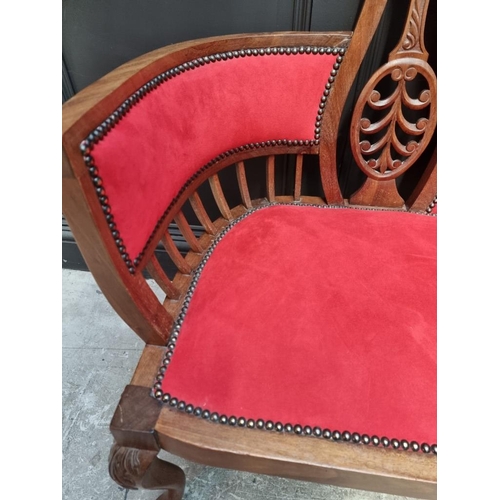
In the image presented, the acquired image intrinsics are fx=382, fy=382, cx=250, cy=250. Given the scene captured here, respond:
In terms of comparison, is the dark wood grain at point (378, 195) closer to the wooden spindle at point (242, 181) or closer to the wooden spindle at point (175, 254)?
the wooden spindle at point (242, 181)

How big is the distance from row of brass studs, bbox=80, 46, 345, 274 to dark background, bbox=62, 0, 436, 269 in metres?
0.17

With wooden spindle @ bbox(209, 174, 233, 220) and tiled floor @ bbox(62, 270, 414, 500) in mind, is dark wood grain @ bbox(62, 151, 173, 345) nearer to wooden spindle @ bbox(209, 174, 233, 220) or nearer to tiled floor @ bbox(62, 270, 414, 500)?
wooden spindle @ bbox(209, 174, 233, 220)

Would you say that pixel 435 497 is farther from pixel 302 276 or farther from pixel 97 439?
pixel 97 439

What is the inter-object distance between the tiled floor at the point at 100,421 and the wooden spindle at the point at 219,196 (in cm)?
63

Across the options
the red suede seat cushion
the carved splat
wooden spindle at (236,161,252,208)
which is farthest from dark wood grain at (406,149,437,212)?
wooden spindle at (236,161,252,208)

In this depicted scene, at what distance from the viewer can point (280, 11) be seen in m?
0.85

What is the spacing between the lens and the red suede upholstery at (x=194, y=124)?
1.54ft

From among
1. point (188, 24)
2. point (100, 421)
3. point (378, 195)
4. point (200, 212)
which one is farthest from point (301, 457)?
point (188, 24)

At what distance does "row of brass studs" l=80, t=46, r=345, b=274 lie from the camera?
41cm

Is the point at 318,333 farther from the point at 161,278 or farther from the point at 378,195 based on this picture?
the point at 378,195

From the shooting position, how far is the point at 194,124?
0.62m

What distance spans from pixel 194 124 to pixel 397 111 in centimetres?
45

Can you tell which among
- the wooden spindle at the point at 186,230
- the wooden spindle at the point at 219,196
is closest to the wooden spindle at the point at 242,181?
the wooden spindle at the point at 219,196

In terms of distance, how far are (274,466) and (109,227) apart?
396 millimetres
